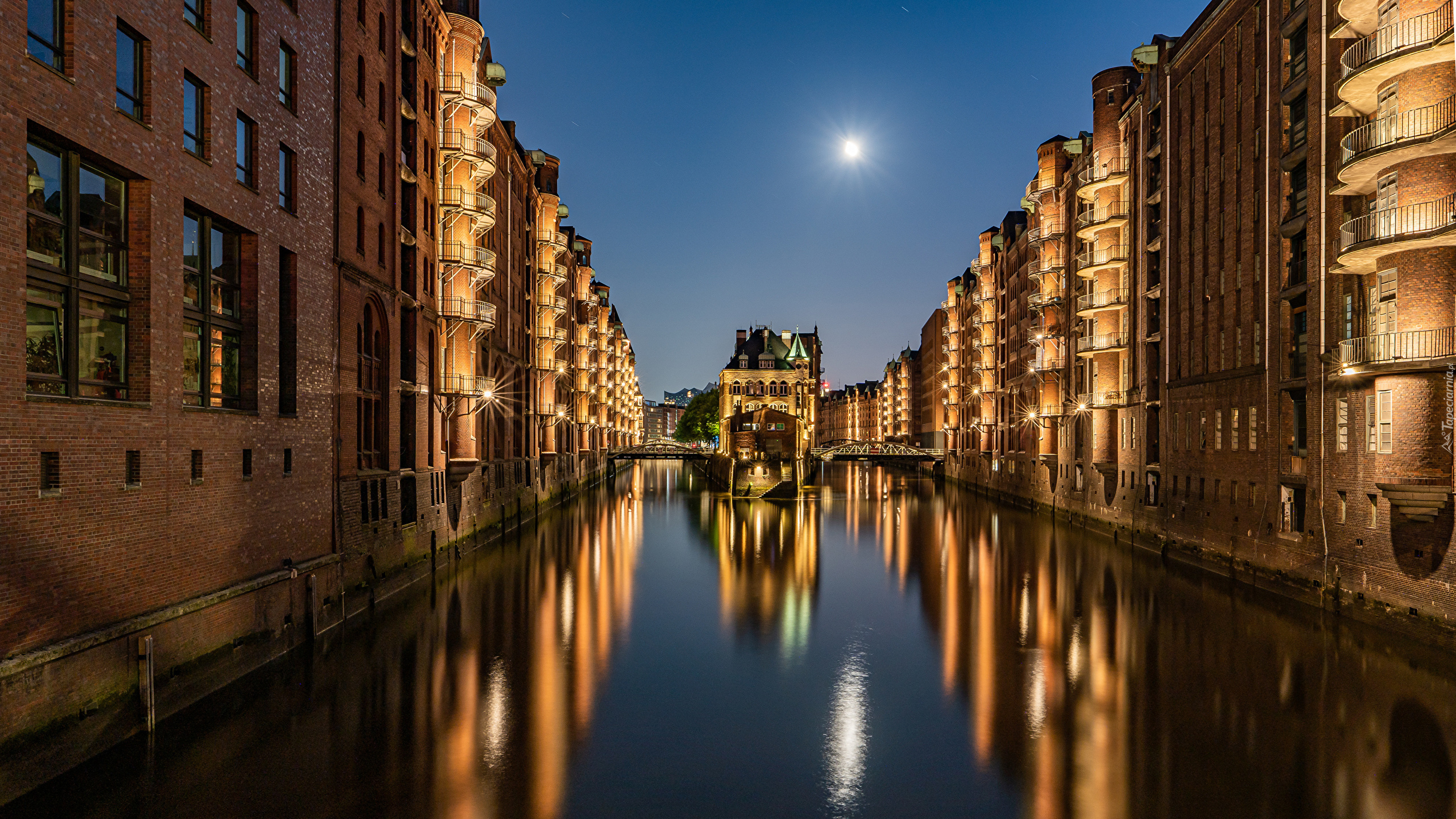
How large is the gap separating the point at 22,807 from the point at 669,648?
1394cm

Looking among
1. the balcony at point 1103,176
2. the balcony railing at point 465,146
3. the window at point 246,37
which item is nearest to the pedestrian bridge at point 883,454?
the balcony at point 1103,176

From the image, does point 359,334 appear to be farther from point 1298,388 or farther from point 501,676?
point 1298,388

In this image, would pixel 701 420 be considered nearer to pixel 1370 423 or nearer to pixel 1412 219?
pixel 1370 423

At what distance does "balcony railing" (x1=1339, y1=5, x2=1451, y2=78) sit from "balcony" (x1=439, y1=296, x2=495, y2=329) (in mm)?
31360

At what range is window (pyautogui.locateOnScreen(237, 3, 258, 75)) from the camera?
19812mm

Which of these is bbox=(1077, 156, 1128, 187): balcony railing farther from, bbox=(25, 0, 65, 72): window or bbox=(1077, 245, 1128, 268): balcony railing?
bbox=(25, 0, 65, 72): window

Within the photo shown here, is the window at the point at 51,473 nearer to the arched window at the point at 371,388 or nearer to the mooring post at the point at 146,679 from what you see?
the mooring post at the point at 146,679

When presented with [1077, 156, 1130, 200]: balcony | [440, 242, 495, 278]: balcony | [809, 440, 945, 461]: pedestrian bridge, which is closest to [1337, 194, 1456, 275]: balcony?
[1077, 156, 1130, 200]: balcony

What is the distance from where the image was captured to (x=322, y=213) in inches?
950

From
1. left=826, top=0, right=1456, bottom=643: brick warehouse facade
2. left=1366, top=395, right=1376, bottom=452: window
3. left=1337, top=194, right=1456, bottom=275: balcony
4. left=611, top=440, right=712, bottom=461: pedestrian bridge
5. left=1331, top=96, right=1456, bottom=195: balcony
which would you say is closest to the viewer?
left=1337, top=194, right=1456, bottom=275: balcony

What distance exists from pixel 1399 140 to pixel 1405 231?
2.22 meters

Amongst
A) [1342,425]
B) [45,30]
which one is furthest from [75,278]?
[1342,425]

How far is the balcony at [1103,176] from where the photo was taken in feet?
151

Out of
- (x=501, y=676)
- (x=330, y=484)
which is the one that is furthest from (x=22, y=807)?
(x=330, y=484)
